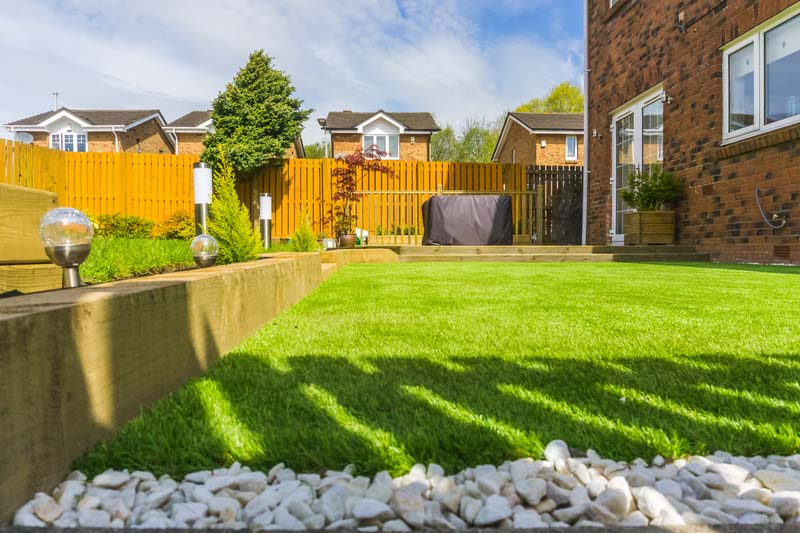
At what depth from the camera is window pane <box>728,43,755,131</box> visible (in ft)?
21.5

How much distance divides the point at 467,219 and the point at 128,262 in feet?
21.6

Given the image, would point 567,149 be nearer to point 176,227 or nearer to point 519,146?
point 519,146

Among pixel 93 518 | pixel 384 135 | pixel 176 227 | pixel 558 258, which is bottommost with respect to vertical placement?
pixel 93 518

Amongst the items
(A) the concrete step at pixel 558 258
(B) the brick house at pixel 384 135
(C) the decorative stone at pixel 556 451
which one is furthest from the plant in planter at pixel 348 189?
(B) the brick house at pixel 384 135

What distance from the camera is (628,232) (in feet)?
28.1

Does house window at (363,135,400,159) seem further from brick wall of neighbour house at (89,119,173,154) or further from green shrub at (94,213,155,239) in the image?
green shrub at (94,213,155,239)

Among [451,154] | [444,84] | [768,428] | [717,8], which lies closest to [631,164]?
[717,8]

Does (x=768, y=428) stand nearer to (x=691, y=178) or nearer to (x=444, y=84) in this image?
(x=691, y=178)

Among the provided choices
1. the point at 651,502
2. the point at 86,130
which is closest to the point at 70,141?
the point at 86,130

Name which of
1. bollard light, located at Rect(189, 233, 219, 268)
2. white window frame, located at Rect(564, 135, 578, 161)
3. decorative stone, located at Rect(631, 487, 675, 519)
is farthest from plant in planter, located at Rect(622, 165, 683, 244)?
white window frame, located at Rect(564, 135, 578, 161)

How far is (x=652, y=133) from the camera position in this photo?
8.80 meters

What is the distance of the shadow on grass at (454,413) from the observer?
1.17 meters

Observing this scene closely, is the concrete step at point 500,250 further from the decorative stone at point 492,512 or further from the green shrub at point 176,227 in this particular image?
the decorative stone at point 492,512

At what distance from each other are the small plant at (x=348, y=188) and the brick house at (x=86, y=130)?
59.6ft
